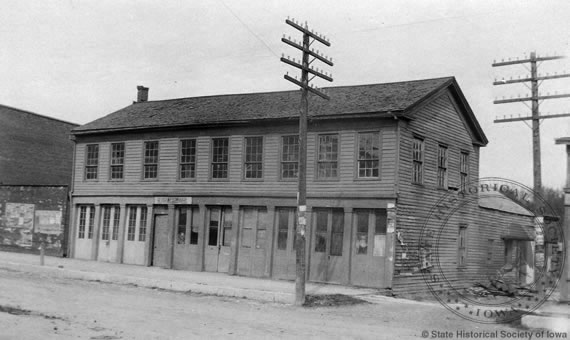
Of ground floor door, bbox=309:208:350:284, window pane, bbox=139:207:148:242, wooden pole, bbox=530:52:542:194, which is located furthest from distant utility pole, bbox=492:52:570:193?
window pane, bbox=139:207:148:242

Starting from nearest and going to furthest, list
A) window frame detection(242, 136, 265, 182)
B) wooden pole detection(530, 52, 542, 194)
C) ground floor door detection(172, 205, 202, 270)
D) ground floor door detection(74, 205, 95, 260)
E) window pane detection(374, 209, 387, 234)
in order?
window pane detection(374, 209, 387, 234) < wooden pole detection(530, 52, 542, 194) < window frame detection(242, 136, 265, 182) < ground floor door detection(172, 205, 202, 270) < ground floor door detection(74, 205, 95, 260)

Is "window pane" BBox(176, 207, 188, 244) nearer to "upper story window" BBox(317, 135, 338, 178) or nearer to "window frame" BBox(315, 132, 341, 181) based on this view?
"window frame" BBox(315, 132, 341, 181)

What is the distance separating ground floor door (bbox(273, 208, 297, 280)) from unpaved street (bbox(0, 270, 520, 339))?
4758 mm

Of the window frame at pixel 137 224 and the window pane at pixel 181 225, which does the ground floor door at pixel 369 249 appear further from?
the window frame at pixel 137 224

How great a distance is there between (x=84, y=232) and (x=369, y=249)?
13701mm

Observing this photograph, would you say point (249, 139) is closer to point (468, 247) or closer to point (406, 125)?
point (406, 125)

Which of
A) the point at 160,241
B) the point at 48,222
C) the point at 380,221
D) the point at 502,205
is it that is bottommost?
the point at 160,241

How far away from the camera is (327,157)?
21719 millimetres

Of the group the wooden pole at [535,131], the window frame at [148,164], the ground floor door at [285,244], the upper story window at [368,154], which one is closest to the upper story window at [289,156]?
the ground floor door at [285,244]

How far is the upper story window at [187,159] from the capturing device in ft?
81.8

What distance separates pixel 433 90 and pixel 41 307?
1436 centimetres

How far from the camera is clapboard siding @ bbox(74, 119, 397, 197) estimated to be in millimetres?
20578

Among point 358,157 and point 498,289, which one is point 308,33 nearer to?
point 358,157

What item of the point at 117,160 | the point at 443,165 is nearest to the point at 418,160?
the point at 443,165
